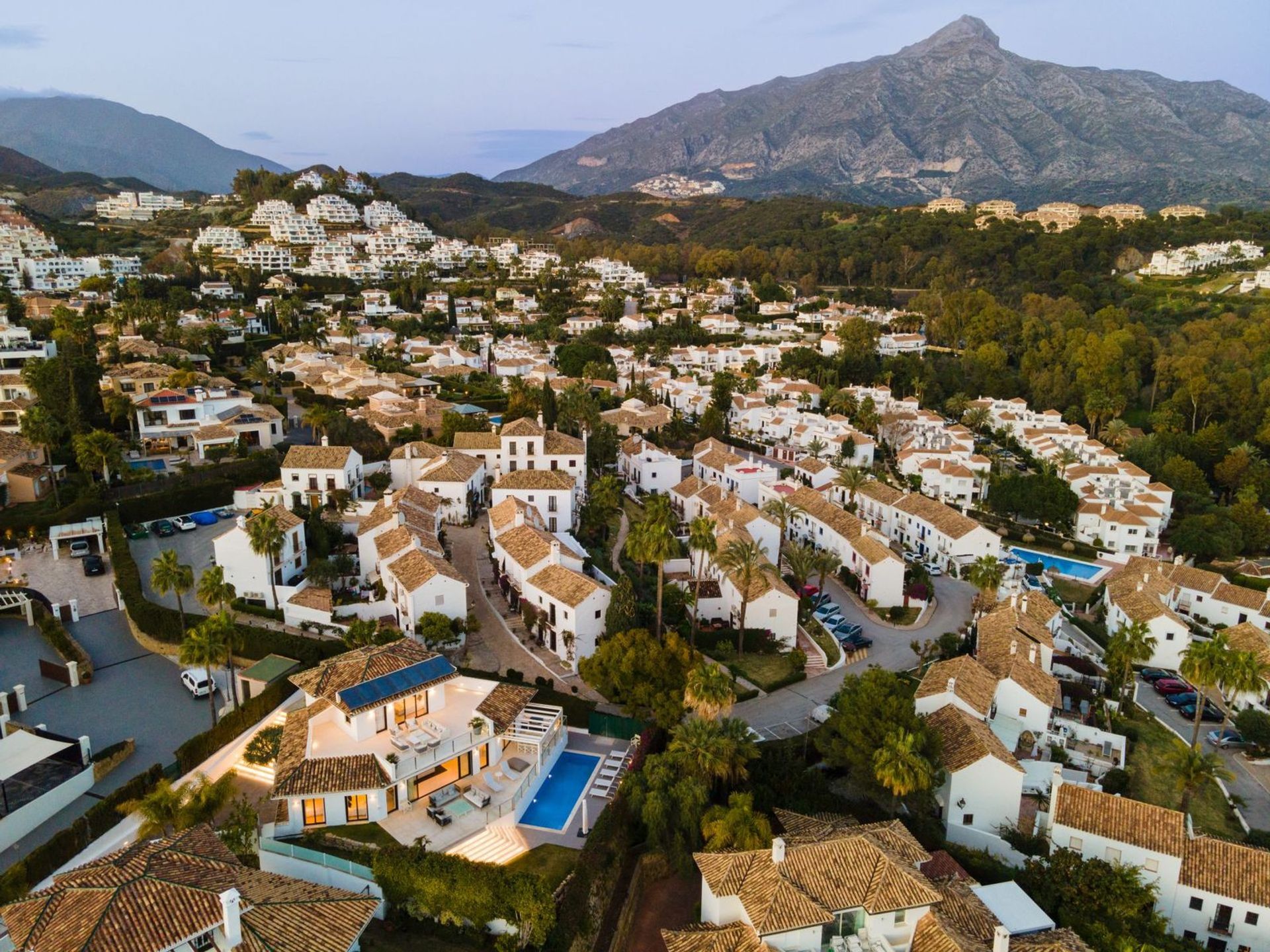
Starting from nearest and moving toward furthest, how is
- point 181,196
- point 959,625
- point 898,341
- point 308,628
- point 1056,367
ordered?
point 308,628 < point 959,625 < point 1056,367 < point 898,341 < point 181,196

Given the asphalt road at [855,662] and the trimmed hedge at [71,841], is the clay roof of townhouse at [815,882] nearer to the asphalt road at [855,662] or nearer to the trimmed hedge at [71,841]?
the asphalt road at [855,662]

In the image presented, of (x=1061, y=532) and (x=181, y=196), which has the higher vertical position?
(x=181, y=196)

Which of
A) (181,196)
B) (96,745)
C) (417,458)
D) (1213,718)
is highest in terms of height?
(181,196)

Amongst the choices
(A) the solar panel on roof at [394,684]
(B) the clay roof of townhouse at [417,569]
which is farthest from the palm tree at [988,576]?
(A) the solar panel on roof at [394,684]

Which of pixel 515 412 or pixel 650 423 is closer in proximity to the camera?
pixel 515 412

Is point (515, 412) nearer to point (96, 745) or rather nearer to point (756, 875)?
point (96, 745)

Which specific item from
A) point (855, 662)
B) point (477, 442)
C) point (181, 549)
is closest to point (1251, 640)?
point (855, 662)

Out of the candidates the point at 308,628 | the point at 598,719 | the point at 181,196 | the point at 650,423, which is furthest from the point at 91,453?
the point at 181,196

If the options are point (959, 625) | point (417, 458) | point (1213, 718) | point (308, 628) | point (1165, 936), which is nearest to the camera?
point (1165, 936)
